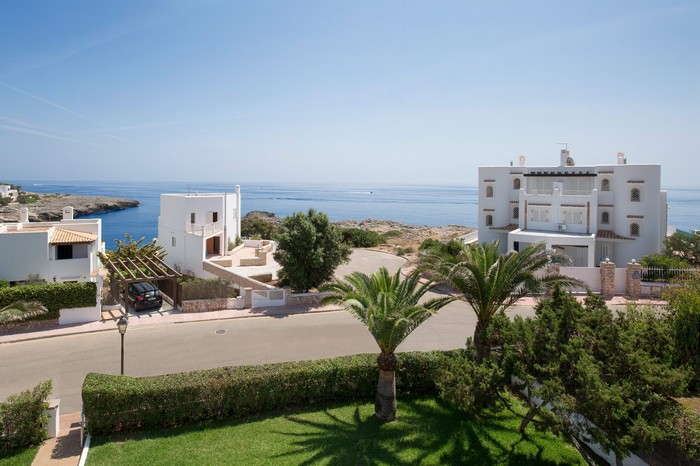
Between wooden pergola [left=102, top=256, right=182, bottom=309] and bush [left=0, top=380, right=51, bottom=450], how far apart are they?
1127cm

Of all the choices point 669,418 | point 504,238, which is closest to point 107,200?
point 504,238

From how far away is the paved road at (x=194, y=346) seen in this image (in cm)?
1487

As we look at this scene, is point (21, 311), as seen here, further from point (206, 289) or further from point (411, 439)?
point (411, 439)

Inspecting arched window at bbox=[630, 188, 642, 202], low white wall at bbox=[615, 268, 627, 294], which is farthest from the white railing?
arched window at bbox=[630, 188, 642, 202]

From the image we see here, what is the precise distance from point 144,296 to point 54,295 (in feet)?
12.6

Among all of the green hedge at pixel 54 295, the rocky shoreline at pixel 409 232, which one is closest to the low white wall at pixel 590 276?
the rocky shoreline at pixel 409 232

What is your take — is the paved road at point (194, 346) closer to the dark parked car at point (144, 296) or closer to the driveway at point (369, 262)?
the dark parked car at point (144, 296)

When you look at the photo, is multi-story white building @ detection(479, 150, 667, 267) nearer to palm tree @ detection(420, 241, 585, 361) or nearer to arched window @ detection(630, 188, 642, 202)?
arched window @ detection(630, 188, 642, 202)

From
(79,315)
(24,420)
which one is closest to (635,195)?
(79,315)

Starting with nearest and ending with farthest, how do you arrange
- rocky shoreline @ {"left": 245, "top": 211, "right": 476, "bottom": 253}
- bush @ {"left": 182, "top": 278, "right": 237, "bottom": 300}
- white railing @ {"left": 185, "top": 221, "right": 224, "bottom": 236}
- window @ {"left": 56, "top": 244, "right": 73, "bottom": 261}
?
window @ {"left": 56, "top": 244, "right": 73, "bottom": 261}, bush @ {"left": 182, "top": 278, "right": 237, "bottom": 300}, white railing @ {"left": 185, "top": 221, "right": 224, "bottom": 236}, rocky shoreline @ {"left": 245, "top": 211, "right": 476, "bottom": 253}

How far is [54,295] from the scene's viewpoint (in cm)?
1952

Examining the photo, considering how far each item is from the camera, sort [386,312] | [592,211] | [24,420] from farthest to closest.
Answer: [592,211]
[386,312]
[24,420]

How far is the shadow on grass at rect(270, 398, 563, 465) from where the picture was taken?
9.87 m

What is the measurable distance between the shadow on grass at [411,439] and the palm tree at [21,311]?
11935 mm
